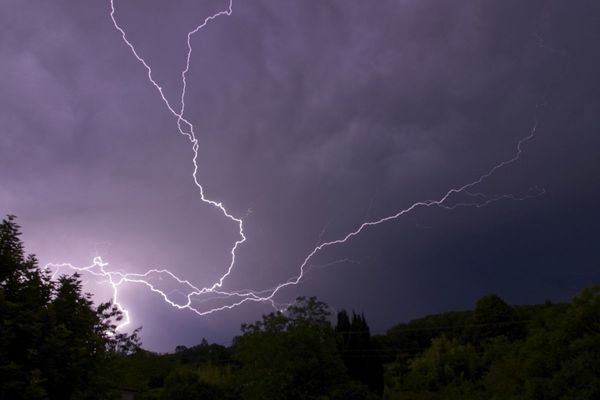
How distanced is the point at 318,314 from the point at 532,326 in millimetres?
7686

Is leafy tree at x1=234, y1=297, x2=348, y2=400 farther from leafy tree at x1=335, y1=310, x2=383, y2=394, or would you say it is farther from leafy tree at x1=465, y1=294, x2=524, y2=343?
leafy tree at x1=465, y1=294, x2=524, y2=343

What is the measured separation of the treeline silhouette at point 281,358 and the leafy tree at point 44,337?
0.04 feet

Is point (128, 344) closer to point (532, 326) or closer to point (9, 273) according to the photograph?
point (9, 273)

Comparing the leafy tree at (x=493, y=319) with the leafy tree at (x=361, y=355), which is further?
the leafy tree at (x=493, y=319)

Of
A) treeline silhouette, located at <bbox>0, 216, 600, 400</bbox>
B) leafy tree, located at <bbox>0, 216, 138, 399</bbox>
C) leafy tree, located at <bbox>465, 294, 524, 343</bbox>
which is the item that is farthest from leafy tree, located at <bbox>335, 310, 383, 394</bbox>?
leafy tree, located at <bbox>0, 216, 138, 399</bbox>

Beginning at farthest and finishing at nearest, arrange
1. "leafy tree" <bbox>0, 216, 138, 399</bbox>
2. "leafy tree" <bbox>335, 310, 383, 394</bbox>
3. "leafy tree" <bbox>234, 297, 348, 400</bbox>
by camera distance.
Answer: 1. "leafy tree" <bbox>335, 310, 383, 394</bbox>
2. "leafy tree" <bbox>234, 297, 348, 400</bbox>
3. "leafy tree" <bbox>0, 216, 138, 399</bbox>

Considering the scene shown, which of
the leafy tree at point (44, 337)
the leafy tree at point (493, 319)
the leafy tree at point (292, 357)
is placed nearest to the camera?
the leafy tree at point (44, 337)

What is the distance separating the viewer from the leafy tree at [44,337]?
5.67 meters

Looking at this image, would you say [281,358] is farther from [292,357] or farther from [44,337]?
[44,337]

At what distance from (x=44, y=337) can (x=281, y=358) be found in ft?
32.4

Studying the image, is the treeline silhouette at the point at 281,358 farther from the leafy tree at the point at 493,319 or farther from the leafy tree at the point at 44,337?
the leafy tree at the point at 493,319

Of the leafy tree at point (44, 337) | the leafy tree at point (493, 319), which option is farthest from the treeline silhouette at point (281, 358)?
the leafy tree at point (493, 319)

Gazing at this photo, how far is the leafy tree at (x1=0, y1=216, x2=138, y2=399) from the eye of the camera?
5668mm

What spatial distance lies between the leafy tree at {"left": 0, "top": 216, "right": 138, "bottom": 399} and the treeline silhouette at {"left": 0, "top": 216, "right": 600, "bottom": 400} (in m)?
0.01
